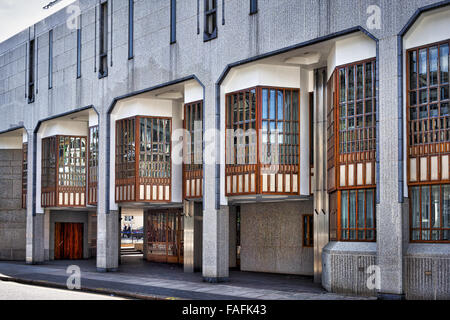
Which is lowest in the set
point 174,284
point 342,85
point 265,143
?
point 174,284

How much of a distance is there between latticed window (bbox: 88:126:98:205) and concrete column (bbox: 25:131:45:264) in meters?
5.33

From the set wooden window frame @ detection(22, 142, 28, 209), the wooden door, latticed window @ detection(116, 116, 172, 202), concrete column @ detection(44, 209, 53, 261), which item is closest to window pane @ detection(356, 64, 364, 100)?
latticed window @ detection(116, 116, 172, 202)

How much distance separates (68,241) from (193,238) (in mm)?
12031

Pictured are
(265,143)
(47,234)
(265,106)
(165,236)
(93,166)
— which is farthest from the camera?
(47,234)

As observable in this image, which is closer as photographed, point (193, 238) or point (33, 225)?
point (193, 238)

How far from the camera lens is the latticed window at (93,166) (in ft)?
92.0

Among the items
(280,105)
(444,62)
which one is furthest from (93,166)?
(444,62)

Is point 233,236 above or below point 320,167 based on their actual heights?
below

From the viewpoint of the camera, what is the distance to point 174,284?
21.2 meters

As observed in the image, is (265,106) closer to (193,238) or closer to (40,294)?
(193,238)

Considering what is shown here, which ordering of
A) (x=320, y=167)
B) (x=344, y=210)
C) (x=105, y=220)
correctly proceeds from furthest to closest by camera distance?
1. (x=105, y=220)
2. (x=320, y=167)
3. (x=344, y=210)

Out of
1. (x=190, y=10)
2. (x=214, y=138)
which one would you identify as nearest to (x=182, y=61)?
(x=190, y=10)

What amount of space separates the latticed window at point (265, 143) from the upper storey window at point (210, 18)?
2.51 meters
